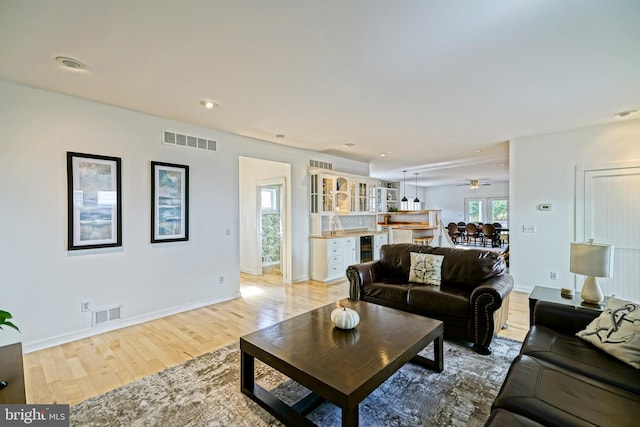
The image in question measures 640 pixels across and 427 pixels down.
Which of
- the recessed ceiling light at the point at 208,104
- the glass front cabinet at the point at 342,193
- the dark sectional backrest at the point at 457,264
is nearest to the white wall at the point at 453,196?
the glass front cabinet at the point at 342,193

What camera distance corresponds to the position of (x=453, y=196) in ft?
46.1

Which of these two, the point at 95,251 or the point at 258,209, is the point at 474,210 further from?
the point at 95,251

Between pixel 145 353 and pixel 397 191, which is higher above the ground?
pixel 397 191

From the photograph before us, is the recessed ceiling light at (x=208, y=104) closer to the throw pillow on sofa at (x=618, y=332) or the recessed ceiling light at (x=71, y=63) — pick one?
the recessed ceiling light at (x=71, y=63)

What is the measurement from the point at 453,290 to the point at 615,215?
2.92 m

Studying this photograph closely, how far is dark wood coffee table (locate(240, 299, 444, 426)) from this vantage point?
1.56m

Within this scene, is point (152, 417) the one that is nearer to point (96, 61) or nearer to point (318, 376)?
point (318, 376)

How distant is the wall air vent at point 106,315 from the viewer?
3244 millimetres

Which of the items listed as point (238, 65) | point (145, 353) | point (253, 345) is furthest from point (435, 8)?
point (145, 353)

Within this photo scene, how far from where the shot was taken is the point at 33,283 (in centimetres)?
288

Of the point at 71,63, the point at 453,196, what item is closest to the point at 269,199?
the point at 71,63

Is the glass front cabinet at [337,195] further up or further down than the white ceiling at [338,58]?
further down

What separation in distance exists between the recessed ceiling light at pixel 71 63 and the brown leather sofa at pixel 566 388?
3611 millimetres

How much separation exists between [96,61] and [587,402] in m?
3.82
